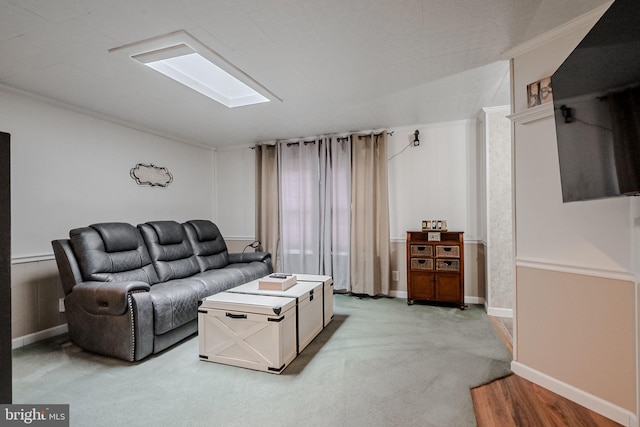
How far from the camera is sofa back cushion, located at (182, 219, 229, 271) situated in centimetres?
389

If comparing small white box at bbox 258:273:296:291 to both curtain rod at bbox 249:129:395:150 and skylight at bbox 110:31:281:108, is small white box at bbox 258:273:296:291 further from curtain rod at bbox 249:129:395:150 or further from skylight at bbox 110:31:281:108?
curtain rod at bbox 249:129:395:150

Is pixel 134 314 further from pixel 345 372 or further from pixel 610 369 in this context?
pixel 610 369

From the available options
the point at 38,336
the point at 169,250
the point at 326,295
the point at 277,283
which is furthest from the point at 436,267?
the point at 38,336

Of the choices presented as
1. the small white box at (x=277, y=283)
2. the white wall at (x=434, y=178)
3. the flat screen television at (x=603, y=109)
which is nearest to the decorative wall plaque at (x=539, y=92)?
the flat screen television at (x=603, y=109)

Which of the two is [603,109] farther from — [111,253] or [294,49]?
[111,253]

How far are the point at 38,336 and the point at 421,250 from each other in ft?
13.3

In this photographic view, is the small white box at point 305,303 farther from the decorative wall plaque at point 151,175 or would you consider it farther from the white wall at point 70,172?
the decorative wall plaque at point 151,175

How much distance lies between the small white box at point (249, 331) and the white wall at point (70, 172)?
1925 mm

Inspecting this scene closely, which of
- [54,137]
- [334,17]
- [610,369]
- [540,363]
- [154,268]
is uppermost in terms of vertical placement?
[334,17]

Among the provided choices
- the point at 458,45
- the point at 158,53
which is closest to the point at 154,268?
the point at 158,53

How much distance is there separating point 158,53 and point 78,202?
80.4 inches

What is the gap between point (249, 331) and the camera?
2.28 m

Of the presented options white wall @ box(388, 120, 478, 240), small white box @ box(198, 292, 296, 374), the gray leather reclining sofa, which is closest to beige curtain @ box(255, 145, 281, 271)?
the gray leather reclining sofa

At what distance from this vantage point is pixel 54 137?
3025 mm
